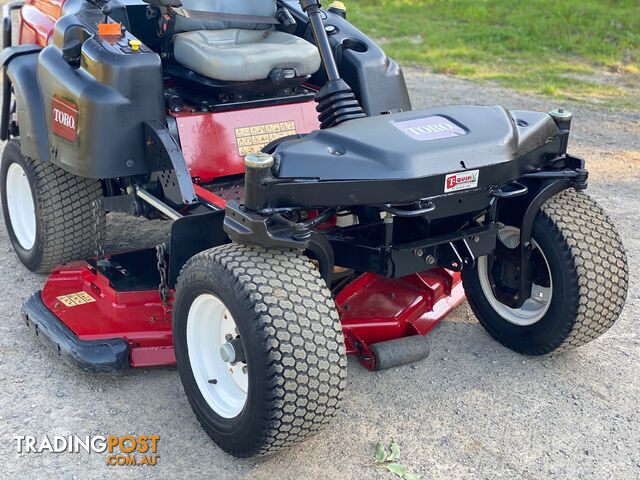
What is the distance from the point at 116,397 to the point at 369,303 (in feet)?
3.58

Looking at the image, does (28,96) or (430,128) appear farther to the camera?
(28,96)

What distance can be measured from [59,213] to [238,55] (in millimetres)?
1182

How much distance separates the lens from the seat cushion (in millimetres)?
3590

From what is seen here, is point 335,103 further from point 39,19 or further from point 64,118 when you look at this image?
point 39,19

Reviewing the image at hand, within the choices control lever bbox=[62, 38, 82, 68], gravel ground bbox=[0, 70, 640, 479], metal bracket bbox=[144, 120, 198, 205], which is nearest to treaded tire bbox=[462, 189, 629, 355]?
gravel ground bbox=[0, 70, 640, 479]

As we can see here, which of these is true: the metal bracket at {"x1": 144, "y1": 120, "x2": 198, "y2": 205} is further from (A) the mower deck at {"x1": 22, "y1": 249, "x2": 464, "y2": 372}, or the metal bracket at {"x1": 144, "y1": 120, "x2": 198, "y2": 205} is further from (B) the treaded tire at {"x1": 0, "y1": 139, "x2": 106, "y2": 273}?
(B) the treaded tire at {"x1": 0, "y1": 139, "x2": 106, "y2": 273}

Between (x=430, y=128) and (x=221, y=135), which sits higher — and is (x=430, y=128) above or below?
above

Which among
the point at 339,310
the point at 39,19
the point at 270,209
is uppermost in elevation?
the point at 270,209

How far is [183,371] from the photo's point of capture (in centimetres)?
306

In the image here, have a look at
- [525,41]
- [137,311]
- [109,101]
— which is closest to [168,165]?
[109,101]

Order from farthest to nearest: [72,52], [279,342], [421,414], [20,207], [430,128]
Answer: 1. [20,207]
2. [72,52]
3. [421,414]
4. [430,128]
5. [279,342]

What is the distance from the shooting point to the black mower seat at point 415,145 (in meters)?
2.81

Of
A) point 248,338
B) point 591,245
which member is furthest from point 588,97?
point 248,338

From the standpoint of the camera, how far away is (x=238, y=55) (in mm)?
3590
